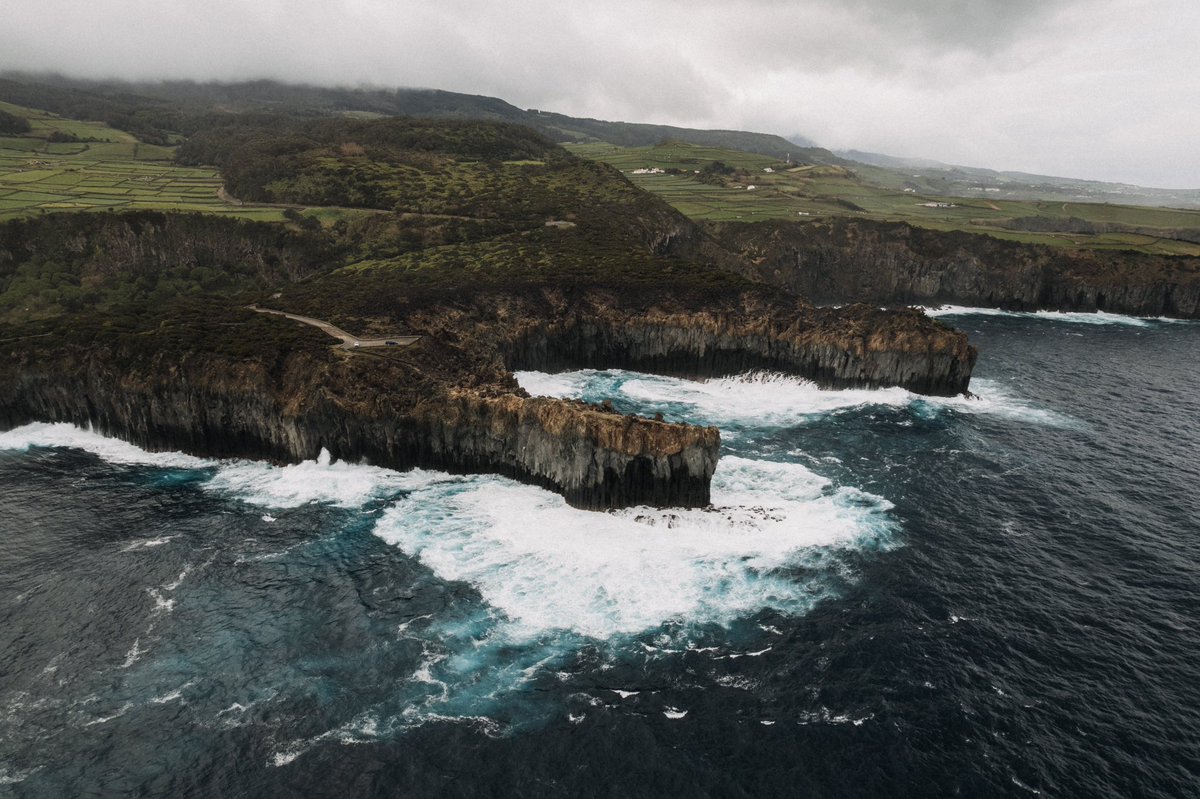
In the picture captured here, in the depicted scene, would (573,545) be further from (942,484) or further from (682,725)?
(942,484)

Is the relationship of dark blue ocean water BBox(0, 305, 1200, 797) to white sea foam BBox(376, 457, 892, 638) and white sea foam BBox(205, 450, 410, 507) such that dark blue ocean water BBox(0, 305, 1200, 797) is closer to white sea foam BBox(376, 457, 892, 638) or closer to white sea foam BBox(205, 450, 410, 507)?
white sea foam BBox(376, 457, 892, 638)

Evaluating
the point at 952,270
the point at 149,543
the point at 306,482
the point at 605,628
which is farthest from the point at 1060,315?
the point at 149,543

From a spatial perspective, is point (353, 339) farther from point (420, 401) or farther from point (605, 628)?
point (605, 628)

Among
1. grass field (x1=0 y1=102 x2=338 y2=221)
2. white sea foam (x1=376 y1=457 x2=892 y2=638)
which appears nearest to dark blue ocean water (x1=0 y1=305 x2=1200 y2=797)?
white sea foam (x1=376 y1=457 x2=892 y2=638)

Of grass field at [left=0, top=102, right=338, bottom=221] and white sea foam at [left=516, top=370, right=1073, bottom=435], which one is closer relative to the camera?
white sea foam at [left=516, top=370, right=1073, bottom=435]

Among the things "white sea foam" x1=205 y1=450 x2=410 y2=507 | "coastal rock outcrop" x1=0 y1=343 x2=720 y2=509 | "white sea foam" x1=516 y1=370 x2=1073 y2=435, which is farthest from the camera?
"white sea foam" x1=516 y1=370 x2=1073 y2=435

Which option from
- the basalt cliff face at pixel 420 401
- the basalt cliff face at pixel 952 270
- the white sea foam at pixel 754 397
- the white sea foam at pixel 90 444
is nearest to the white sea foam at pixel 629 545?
the basalt cliff face at pixel 420 401
